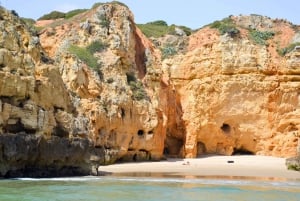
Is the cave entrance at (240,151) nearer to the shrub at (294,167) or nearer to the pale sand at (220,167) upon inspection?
the pale sand at (220,167)

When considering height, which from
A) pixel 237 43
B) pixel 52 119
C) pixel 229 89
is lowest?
pixel 52 119

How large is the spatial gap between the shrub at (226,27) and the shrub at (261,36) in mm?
1759

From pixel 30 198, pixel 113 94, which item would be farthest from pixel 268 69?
pixel 30 198

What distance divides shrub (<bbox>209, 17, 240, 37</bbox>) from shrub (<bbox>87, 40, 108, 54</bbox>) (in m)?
12.5

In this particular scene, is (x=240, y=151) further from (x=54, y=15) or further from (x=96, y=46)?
(x=54, y=15)

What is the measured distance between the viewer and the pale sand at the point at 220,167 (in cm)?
3200

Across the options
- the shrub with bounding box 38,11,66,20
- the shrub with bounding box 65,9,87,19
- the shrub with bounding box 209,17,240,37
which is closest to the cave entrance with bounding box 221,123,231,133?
the shrub with bounding box 209,17,240,37

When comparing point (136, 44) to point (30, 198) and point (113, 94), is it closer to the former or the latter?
point (113, 94)

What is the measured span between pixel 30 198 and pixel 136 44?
106 feet

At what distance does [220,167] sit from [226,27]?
18.2 meters

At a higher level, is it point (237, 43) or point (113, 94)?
point (237, 43)

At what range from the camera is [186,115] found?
4722cm

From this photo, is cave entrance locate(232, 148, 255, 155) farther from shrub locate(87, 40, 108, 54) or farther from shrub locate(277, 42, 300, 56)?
shrub locate(87, 40, 108, 54)

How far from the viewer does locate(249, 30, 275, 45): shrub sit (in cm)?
5034
